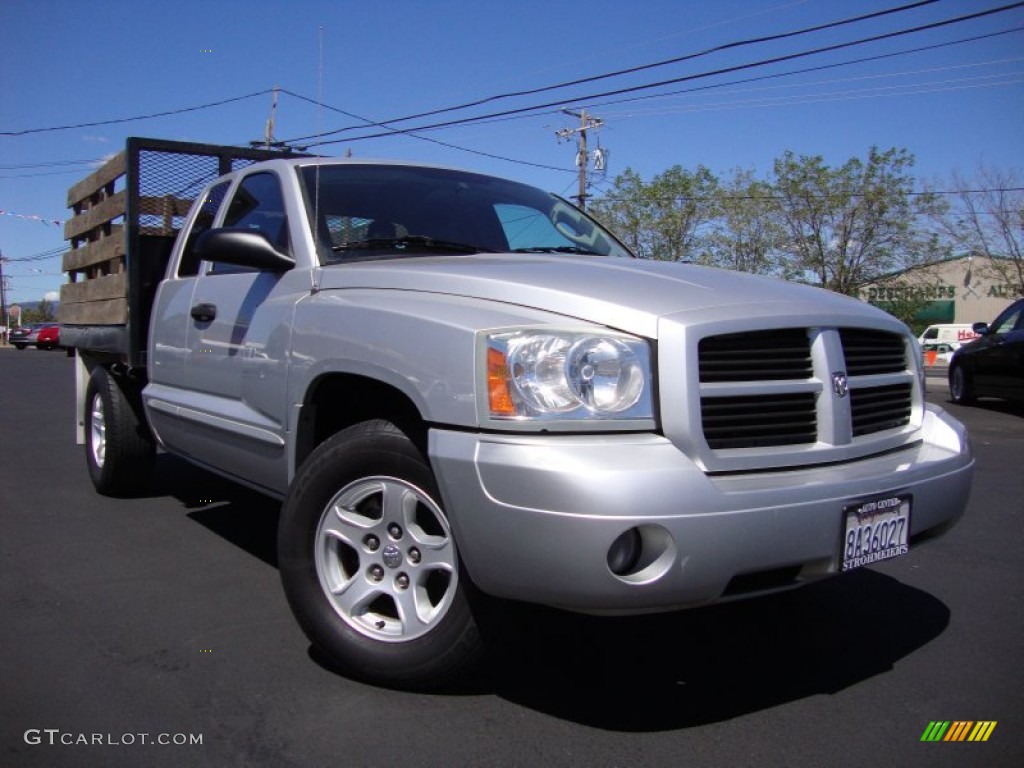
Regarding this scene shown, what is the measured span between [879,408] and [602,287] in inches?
45.1

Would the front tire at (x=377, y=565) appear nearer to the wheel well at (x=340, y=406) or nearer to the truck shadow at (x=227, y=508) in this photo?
the wheel well at (x=340, y=406)

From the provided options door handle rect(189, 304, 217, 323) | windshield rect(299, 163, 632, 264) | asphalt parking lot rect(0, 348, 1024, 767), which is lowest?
asphalt parking lot rect(0, 348, 1024, 767)

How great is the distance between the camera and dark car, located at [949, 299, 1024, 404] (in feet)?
36.8

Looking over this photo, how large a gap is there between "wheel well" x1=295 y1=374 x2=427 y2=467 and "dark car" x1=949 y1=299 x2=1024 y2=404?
1040 cm

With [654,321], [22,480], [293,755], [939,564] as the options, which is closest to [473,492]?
[654,321]

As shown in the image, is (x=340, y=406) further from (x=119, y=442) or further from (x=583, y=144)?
(x=583, y=144)

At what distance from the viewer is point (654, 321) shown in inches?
99.5

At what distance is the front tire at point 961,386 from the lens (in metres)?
12.8

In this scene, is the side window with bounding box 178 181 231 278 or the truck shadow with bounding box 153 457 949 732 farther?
the side window with bounding box 178 181 231 278

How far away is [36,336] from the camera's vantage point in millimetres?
42188
